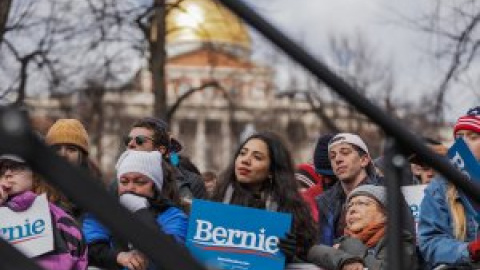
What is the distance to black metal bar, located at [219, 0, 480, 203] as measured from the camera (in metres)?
2.31

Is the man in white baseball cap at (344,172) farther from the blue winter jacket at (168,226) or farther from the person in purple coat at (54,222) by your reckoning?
the person in purple coat at (54,222)

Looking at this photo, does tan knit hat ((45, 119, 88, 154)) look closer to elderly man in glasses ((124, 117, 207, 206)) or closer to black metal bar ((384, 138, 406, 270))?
elderly man in glasses ((124, 117, 207, 206))

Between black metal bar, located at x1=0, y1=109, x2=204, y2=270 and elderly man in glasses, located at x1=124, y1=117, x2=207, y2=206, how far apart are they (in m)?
4.19

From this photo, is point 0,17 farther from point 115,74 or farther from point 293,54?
point 293,54

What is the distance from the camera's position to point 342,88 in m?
2.36

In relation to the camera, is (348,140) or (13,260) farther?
(348,140)

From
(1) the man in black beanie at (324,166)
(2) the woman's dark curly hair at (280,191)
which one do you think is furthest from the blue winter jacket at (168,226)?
(1) the man in black beanie at (324,166)

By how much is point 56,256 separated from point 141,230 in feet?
9.50

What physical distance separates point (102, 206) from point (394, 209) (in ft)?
2.67

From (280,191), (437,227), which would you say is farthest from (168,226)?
(437,227)

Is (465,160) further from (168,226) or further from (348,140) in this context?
(348,140)

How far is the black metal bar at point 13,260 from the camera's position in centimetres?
196

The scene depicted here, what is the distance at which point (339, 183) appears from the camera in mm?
6332

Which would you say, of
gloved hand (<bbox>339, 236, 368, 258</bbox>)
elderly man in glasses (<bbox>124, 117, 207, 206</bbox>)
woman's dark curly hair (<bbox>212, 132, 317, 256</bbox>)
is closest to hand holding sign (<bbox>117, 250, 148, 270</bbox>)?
woman's dark curly hair (<bbox>212, 132, 317, 256</bbox>)
